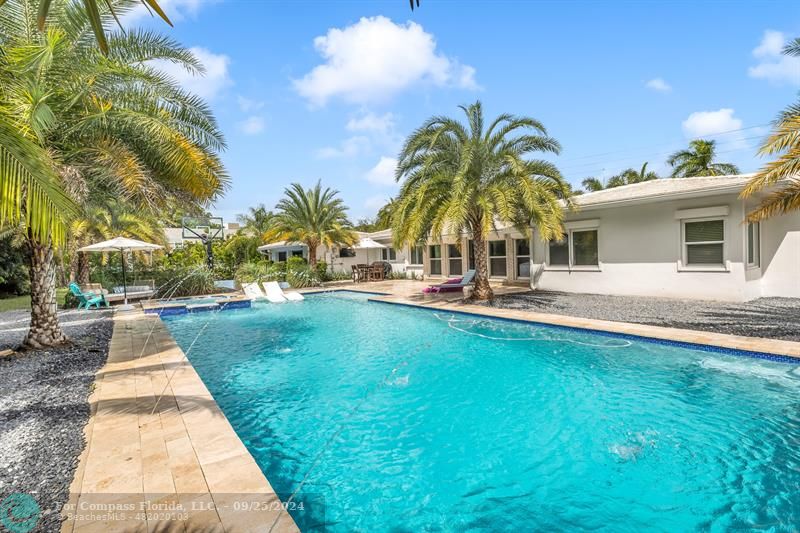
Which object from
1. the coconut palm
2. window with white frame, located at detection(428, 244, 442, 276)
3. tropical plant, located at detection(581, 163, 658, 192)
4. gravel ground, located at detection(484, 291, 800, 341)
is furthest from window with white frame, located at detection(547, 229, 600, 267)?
tropical plant, located at detection(581, 163, 658, 192)

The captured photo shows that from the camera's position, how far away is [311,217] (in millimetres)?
26328

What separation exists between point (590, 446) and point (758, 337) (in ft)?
20.3

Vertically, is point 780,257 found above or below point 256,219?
below

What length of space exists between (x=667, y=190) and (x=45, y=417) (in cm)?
1677

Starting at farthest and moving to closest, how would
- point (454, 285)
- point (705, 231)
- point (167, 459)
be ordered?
point (454, 285) → point (705, 231) → point (167, 459)

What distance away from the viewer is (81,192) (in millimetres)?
7934

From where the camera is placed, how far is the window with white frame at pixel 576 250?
1628cm

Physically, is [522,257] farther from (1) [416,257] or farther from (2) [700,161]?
(2) [700,161]

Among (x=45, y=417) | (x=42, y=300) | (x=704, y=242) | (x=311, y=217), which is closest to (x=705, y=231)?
(x=704, y=242)

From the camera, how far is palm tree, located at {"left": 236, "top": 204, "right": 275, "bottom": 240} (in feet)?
130

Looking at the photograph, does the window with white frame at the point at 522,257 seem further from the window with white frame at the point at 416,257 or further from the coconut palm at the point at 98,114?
the coconut palm at the point at 98,114

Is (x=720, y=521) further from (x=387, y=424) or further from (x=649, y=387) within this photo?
(x=387, y=424)

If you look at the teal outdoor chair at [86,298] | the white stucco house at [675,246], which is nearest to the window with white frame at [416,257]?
the white stucco house at [675,246]

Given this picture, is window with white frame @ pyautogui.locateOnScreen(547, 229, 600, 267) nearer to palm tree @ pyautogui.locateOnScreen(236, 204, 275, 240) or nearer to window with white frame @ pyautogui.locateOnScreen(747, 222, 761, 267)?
window with white frame @ pyautogui.locateOnScreen(747, 222, 761, 267)
